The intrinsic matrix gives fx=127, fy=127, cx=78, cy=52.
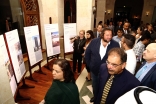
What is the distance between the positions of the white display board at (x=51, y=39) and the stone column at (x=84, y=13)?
3.71 feet

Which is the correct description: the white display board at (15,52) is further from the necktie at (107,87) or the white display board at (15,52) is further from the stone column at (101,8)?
the stone column at (101,8)

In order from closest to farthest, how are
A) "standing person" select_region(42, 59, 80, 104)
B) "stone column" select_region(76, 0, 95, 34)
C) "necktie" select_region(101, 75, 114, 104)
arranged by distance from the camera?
"standing person" select_region(42, 59, 80, 104) < "necktie" select_region(101, 75, 114, 104) < "stone column" select_region(76, 0, 95, 34)

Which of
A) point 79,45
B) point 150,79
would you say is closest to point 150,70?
point 150,79

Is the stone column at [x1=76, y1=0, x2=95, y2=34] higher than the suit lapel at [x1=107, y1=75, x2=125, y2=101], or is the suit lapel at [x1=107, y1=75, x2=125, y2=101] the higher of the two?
the stone column at [x1=76, y1=0, x2=95, y2=34]

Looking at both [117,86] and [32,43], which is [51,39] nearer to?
[32,43]

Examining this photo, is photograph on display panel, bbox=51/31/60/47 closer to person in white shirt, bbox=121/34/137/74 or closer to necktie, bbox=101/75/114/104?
person in white shirt, bbox=121/34/137/74

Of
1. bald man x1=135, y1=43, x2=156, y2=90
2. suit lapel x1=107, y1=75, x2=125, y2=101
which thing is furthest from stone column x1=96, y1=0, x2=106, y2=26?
suit lapel x1=107, y1=75, x2=125, y2=101

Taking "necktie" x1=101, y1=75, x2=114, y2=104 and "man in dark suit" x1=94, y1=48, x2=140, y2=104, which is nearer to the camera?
"man in dark suit" x1=94, y1=48, x2=140, y2=104

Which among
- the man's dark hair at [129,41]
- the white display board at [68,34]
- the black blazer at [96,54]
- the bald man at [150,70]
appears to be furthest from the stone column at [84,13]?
the bald man at [150,70]

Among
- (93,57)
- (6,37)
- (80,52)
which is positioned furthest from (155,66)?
(80,52)

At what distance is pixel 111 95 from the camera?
1.32m

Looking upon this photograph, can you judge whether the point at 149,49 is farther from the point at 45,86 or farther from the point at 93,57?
the point at 45,86

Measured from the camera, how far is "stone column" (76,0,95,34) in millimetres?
4664

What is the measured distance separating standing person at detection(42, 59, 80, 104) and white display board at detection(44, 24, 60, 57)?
2885 millimetres
